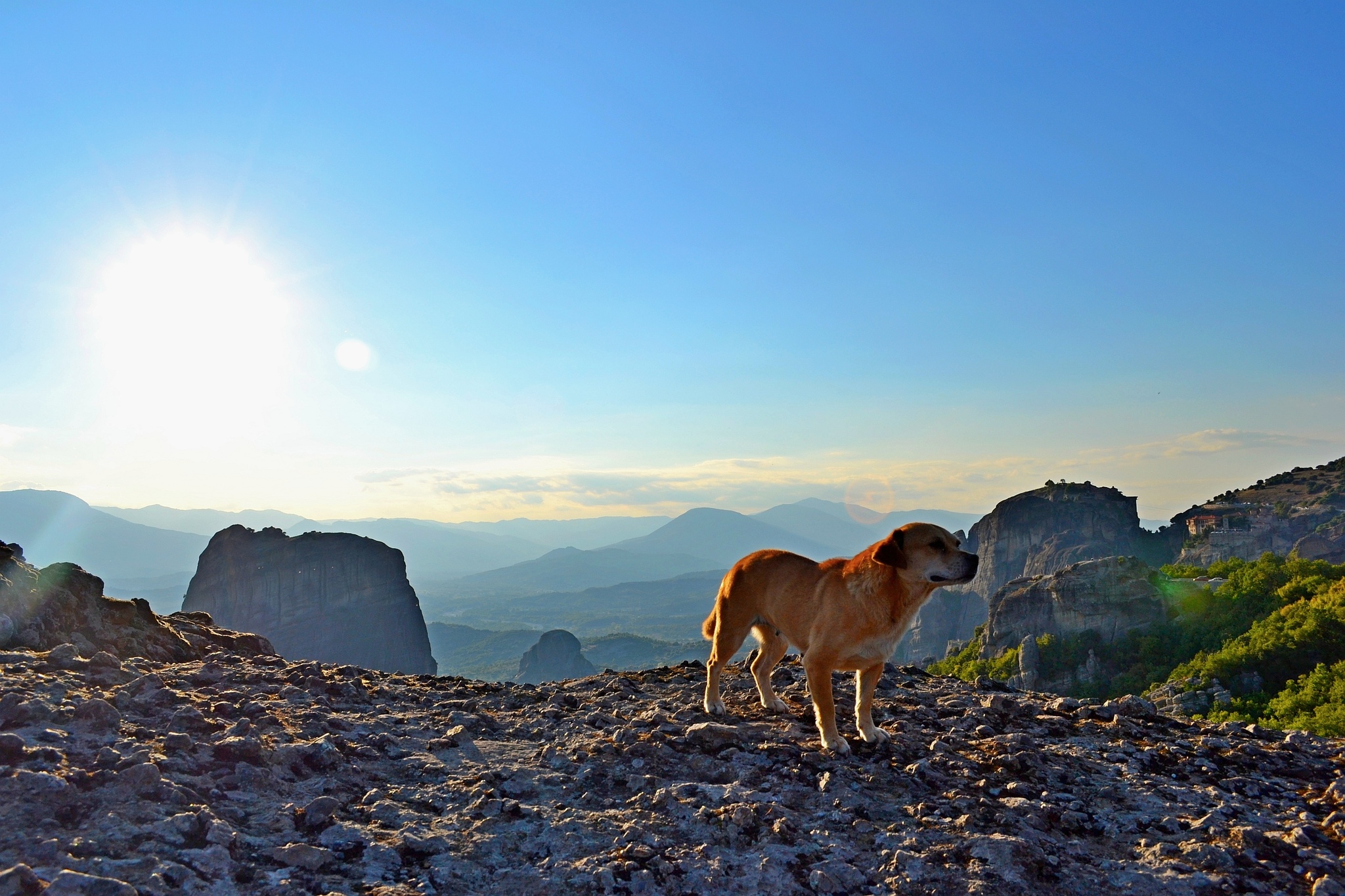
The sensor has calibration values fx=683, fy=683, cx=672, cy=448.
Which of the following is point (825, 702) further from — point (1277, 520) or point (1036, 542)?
point (1036, 542)

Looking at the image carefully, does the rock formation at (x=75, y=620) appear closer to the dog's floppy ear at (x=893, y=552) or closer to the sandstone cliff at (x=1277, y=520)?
the dog's floppy ear at (x=893, y=552)

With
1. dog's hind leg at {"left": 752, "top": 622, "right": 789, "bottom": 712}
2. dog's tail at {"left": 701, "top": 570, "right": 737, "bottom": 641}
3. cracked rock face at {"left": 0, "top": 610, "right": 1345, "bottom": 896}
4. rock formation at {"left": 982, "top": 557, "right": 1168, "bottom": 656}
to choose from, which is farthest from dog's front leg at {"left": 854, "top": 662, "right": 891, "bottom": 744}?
rock formation at {"left": 982, "top": 557, "right": 1168, "bottom": 656}

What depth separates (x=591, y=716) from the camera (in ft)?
23.8

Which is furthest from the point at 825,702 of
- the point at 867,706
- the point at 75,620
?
the point at 75,620

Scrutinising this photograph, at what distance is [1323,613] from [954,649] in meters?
61.1

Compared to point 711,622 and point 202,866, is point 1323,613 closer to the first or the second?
point 711,622

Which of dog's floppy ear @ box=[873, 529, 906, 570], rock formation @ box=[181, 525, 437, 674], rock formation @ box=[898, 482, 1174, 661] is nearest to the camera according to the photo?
dog's floppy ear @ box=[873, 529, 906, 570]

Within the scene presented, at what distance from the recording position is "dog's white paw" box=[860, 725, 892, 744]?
684cm

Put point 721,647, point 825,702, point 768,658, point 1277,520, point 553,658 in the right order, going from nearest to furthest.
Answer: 1. point 825,702
2. point 721,647
3. point 768,658
4. point 1277,520
5. point 553,658

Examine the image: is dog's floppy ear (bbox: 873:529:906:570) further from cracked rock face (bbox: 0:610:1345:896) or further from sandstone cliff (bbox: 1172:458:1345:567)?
sandstone cliff (bbox: 1172:458:1345:567)

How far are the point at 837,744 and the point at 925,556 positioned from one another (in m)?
2.05

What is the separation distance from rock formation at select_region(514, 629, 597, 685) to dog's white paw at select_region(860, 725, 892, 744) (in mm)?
143095

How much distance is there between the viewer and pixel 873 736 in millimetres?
Result: 6863

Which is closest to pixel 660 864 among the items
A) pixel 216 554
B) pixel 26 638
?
pixel 26 638
